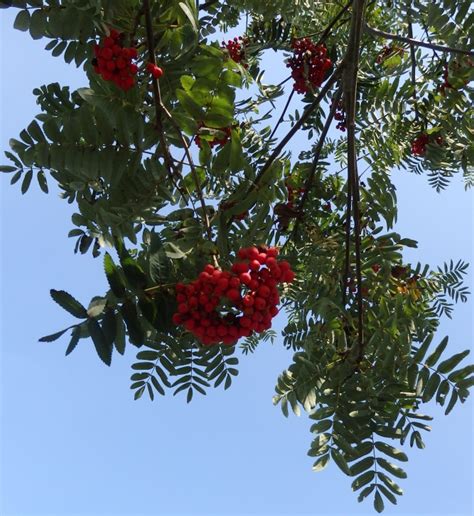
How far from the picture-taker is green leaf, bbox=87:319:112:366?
2080mm

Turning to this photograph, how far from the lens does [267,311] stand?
7.29 ft

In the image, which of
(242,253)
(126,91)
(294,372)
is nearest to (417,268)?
(294,372)

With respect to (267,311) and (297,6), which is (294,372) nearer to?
(267,311)

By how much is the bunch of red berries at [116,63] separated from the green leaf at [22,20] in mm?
361

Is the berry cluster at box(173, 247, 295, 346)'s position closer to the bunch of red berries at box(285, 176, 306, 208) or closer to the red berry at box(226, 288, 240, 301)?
the red berry at box(226, 288, 240, 301)

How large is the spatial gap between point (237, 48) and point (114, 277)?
3861 millimetres

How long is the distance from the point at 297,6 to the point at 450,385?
2.68 m

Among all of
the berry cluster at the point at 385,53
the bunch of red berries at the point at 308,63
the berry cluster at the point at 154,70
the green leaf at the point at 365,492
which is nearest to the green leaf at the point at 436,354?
the green leaf at the point at 365,492

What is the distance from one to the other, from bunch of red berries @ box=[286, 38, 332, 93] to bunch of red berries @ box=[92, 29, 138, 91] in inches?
102

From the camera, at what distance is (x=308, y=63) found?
15.5 feet

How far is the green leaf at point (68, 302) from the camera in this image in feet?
6.89

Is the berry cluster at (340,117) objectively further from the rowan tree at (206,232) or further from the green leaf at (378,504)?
the green leaf at (378,504)

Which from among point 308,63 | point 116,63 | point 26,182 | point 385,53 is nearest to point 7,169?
point 26,182

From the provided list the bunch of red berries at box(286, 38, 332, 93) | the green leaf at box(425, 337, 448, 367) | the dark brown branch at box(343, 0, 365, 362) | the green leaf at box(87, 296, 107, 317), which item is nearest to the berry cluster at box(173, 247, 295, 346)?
the green leaf at box(87, 296, 107, 317)
